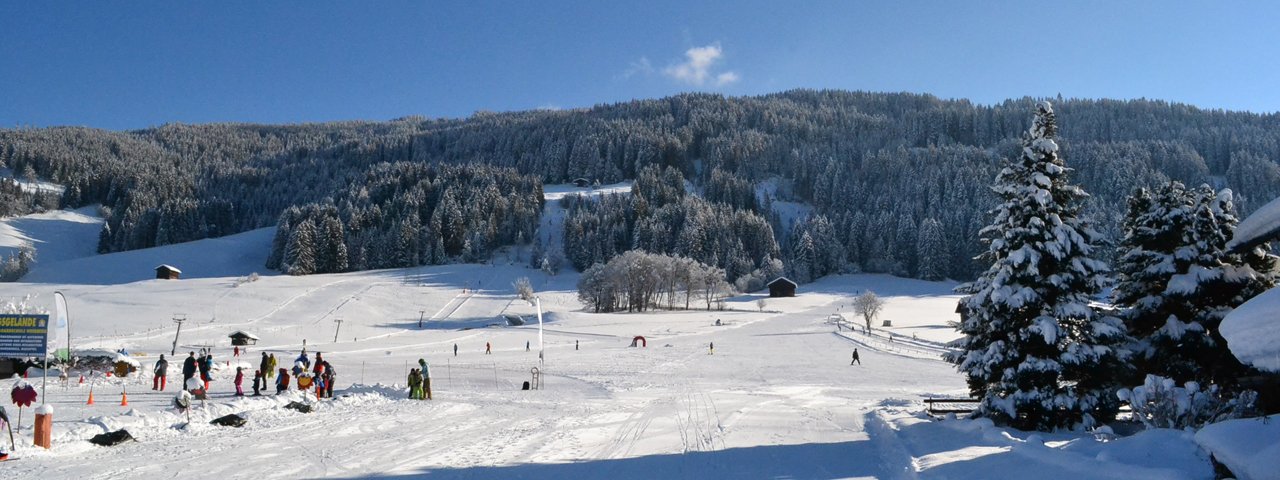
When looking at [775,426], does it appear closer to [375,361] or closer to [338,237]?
[375,361]

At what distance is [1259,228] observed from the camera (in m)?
6.96

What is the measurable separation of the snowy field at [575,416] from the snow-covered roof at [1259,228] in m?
2.40

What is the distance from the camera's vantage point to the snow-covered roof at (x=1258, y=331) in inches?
233

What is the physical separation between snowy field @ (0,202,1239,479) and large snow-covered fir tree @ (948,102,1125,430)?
4.26 feet

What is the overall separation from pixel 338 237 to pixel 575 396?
4078 inches

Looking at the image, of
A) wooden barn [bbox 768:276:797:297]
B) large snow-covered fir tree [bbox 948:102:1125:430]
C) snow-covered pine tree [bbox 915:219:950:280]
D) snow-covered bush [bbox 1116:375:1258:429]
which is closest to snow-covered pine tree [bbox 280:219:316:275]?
wooden barn [bbox 768:276:797:297]

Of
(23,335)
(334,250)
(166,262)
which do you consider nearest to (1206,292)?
(23,335)

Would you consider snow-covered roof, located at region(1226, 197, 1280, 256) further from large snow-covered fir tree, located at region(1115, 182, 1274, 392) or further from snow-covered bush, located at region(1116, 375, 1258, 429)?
large snow-covered fir tree, located at region(1115, 182, 1274, 392)

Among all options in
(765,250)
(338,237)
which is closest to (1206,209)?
(765,250)

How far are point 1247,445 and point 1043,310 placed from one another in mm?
9464

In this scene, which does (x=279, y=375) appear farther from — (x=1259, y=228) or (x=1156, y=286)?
(x=1156, y=286)

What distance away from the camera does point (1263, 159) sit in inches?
5881

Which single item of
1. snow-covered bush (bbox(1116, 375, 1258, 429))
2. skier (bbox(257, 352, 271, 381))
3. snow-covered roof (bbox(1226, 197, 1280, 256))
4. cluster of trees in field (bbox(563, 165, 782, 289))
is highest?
cluster of trees in field (bbox(563, 165, 782, 289))

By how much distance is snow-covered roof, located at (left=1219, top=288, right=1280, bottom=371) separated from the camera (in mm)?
5910
